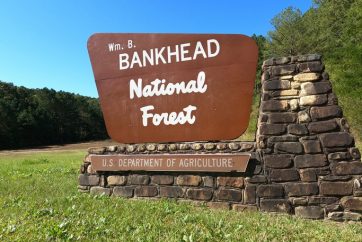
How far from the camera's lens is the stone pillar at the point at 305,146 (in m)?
5.55

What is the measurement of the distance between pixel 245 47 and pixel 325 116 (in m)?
1.75

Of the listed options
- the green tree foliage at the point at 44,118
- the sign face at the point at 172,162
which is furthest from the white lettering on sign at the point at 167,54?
the green tree foliage at the point at 44,118

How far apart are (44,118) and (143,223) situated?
58820 millimetres

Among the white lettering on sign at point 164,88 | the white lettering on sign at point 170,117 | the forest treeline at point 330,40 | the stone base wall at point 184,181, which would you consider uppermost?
the forest treeline at point 330,40

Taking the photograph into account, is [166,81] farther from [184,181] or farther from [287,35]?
[287,35]

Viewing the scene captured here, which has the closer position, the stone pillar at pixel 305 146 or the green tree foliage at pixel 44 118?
the stone pillar at pixel 305 146

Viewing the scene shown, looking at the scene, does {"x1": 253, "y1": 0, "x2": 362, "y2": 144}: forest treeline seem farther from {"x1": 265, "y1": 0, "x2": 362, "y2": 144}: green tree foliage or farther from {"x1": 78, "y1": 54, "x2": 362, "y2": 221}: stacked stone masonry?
{"x1": 78, "y1": 54, "x2": 362, "y2": 221}: stacked stone masonry

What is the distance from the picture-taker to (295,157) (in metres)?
5.81

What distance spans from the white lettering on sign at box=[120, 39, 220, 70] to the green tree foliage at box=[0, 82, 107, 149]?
49.4 m

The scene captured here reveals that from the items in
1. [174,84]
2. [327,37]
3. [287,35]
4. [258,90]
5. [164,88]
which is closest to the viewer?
[174,84]

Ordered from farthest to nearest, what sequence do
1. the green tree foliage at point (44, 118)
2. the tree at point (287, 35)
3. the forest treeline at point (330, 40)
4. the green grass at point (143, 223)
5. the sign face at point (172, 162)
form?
the green tree foliage at point (44, 118) → the tree at point (287, 35) → the forest treeline at point (330, 40) → the sign face at point (172, 162) → the green grass at point (143, 223)

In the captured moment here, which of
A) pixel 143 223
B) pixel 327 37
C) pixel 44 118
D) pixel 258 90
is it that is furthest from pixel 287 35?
pixel 143 223

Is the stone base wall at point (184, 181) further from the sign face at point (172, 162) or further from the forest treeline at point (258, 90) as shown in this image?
the forest treeline at point (258, 90)

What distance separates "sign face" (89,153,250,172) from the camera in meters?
6.06
